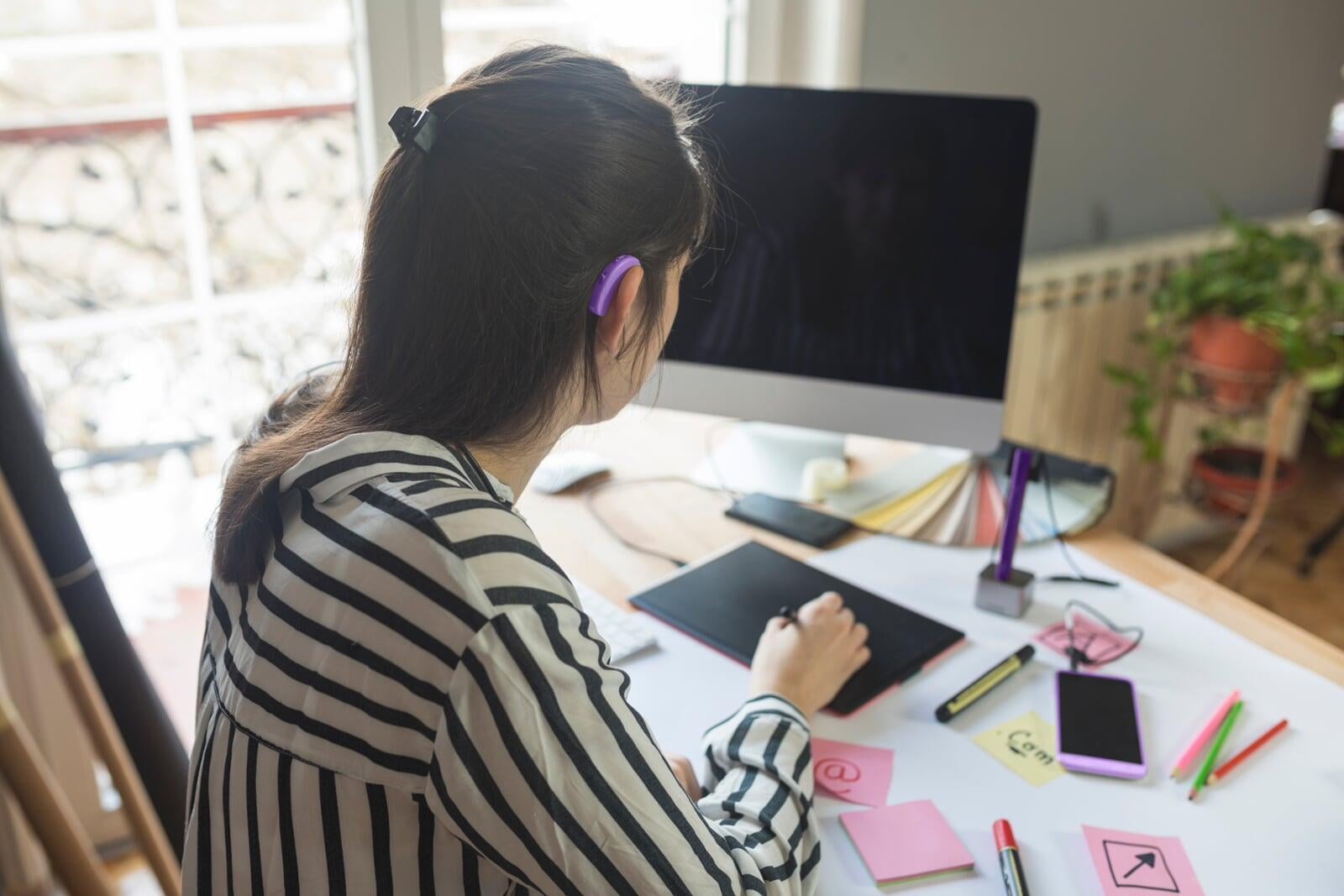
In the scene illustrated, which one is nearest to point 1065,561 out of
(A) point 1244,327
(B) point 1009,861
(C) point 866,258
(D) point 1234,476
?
(C) point 866,258

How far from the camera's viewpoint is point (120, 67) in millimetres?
1609

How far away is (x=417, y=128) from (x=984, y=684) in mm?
694

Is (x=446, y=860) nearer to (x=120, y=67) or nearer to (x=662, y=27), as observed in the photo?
(x=120, y=67)

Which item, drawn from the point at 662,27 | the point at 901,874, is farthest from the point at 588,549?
the point at 662,27

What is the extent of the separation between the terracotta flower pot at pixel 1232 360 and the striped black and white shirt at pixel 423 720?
1.82 metres

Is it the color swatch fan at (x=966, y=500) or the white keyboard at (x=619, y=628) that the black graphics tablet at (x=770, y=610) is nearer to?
the white keyboard at (x=619, y=628)

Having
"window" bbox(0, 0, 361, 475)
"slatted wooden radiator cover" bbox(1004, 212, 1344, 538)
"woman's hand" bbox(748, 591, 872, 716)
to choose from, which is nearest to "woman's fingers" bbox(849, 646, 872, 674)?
"woman's hand" bbox(748, 591, 872, 716)

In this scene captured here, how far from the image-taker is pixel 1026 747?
99 centimetres

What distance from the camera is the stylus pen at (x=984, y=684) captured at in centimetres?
102

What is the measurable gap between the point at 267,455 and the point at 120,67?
43.6 inches

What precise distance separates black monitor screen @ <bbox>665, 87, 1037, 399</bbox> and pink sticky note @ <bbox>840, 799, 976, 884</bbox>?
1.82ft

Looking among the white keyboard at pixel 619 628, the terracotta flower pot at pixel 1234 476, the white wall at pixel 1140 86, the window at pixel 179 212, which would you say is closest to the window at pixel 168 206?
the window at pixel 179 212

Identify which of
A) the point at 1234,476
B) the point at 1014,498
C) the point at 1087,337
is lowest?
the point at 1234,476

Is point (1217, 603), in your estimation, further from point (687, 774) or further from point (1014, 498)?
point (687, 774)
